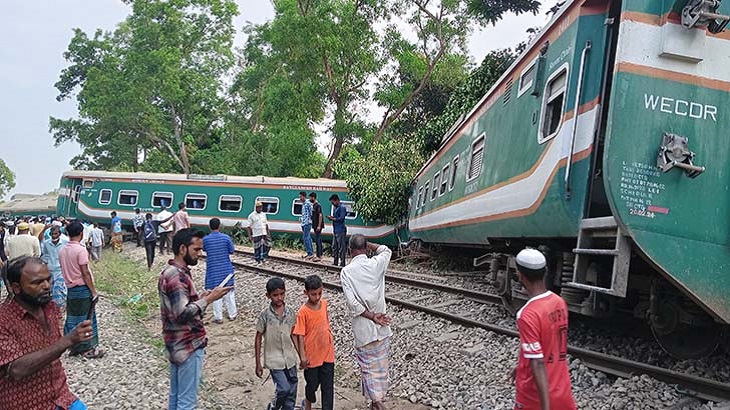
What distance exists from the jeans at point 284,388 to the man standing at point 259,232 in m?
7.97

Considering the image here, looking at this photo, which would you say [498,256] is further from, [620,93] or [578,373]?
[620,93]

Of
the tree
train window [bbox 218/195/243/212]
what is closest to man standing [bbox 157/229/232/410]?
train window [bbox 218/195/243/212]

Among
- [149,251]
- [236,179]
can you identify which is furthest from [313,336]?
[236,179]

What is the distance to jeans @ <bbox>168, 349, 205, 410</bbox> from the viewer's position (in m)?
4.28

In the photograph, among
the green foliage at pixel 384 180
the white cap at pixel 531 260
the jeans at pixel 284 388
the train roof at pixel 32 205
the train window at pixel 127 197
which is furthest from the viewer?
the train roof at pixel 32 205

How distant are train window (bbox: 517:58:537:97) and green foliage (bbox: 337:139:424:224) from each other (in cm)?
1325

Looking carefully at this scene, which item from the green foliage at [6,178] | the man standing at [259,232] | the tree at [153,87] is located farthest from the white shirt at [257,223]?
the green foliage at [6,178]

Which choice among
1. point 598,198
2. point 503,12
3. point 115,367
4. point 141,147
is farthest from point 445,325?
point 141,147

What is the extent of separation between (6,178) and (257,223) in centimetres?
9357

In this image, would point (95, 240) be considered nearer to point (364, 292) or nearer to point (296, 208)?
point (296, 208)

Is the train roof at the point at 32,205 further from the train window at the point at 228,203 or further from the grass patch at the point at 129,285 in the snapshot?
the grass patch at the point at 129,285

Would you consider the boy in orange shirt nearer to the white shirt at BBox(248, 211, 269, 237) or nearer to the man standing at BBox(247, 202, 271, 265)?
the man standing at BBox(247, 202, 271, 265)

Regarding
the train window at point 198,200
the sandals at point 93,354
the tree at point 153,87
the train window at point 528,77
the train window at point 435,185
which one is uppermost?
the tree at point 153,87

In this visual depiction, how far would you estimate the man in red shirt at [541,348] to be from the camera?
10.0 feet
